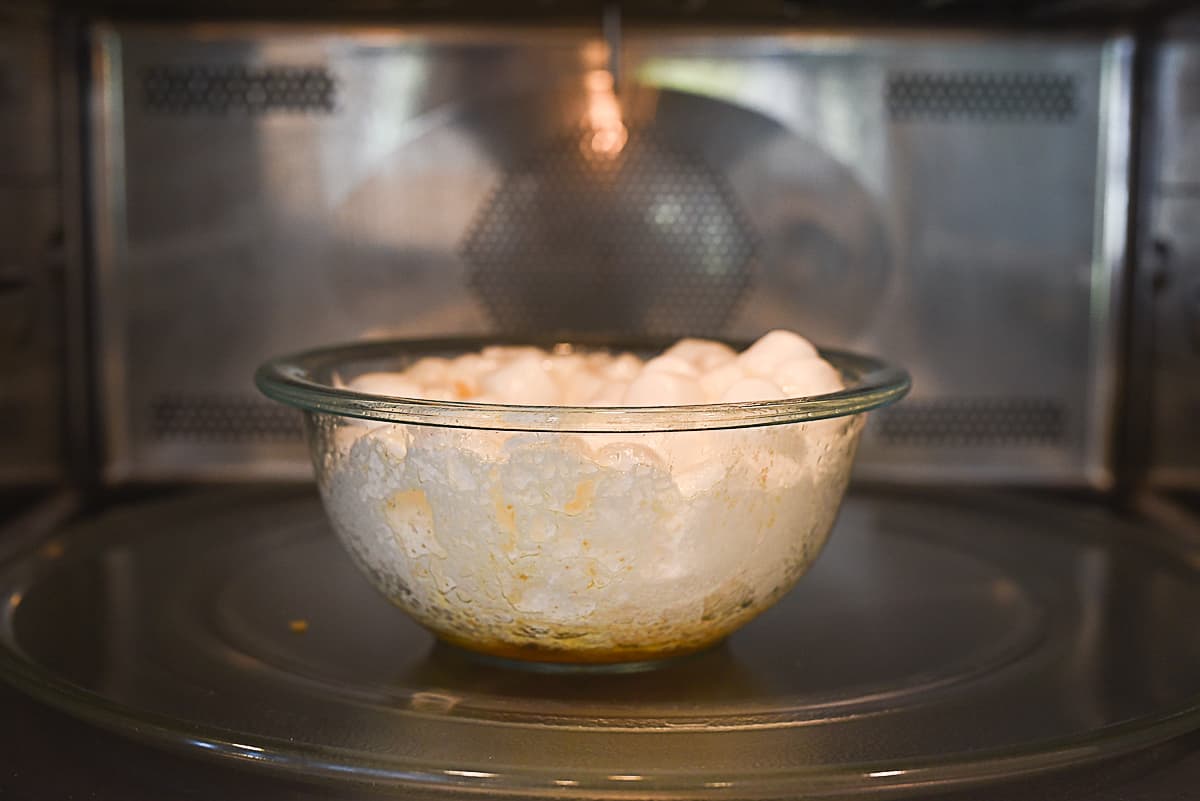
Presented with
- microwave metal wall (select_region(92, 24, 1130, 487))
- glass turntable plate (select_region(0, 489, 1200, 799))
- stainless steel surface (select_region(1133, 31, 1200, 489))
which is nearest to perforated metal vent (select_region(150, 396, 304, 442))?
microwave metal wall (select_region(92, 24, 1130, 487))

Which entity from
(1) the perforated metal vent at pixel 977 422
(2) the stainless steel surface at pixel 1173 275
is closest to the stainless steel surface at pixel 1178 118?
(2) the stainless steel surface at pixel 1173 275

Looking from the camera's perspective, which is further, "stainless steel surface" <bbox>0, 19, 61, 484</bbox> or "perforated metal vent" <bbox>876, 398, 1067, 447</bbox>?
"perforated metal vent" <bbox>876, 398, 1067, 447</bbox>

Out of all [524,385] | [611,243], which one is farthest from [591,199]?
[524,385]

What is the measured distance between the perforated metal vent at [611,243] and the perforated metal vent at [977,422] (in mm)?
178

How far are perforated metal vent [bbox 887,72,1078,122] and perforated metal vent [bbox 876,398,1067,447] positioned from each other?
0.23 m

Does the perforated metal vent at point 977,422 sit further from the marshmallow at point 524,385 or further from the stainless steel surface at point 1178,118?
the marshmallow at point 524,385

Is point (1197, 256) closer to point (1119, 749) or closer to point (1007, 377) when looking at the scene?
point (1007, 377)

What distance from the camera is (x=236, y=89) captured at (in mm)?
929

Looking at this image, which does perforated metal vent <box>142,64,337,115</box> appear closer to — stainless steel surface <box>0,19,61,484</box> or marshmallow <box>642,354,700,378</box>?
stainless steel surface <box>0,19,61,484</box>

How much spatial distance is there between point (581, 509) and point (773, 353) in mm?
148

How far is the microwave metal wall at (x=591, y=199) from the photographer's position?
3.04ft

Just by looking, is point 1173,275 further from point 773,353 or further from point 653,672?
point 653,672

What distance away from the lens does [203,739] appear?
0.46m

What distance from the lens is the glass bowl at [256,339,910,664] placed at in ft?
1.66
